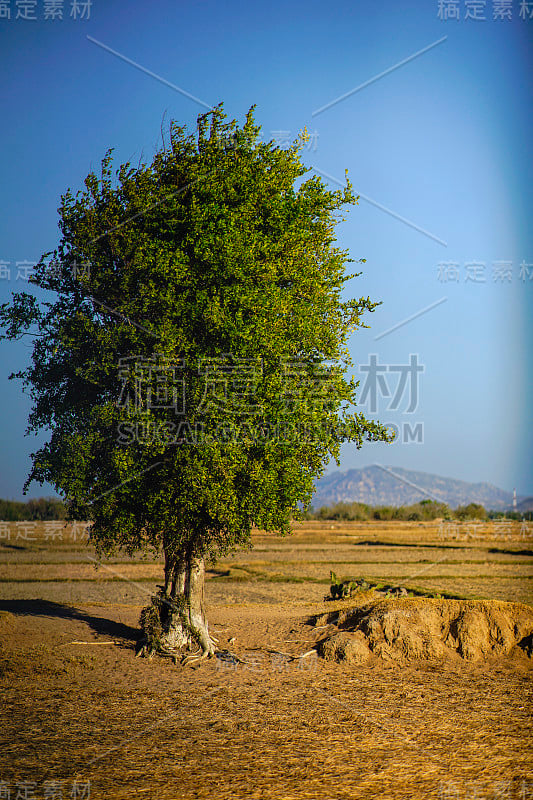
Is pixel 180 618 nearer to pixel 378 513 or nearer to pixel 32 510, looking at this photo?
pixel 32 510

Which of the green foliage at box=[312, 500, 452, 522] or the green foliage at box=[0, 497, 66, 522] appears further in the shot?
the green foliage at box=[312, 500, 452, 522]

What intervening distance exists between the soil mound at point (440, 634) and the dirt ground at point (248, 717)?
10.3 inches

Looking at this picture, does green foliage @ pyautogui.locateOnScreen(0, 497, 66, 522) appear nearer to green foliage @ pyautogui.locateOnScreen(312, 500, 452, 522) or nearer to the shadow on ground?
green foliage @ pyautogui.locateOnScreen(312, 500, 452, 522)

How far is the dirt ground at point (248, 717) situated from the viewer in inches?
369

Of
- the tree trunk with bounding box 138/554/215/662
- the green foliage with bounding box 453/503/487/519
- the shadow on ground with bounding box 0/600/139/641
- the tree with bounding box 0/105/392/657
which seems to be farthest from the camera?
the green foliage with bounding box 453/503/487/519

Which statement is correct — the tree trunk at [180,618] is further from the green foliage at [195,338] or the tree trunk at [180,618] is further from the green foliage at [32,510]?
the green foliage at [32,510]

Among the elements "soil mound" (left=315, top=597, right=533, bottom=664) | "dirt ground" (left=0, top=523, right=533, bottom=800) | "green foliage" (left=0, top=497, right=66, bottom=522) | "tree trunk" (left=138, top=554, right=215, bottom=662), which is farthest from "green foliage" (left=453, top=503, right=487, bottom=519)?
"tree trunk" (left=138, top=554, right=215, bottom=662)

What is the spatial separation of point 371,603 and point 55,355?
11.5m

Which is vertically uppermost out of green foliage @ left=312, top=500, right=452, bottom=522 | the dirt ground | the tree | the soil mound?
the tree

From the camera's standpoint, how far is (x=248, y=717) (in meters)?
12.5

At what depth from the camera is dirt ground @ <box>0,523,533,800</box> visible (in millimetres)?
9375

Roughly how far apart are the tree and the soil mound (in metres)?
3.51

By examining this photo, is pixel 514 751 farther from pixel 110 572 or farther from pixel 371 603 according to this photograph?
pixel 110 572

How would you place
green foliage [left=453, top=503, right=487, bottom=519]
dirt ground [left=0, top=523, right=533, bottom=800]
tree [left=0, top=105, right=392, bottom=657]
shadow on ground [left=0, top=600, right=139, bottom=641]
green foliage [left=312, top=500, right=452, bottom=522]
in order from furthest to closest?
green foliage [left=453, top=503, right=487, bottom=519] → green foliage [left=312, top=500, right=452, bottom=522] → shadow on ground [left=0, top=600, right=139, bottom=641] → tree [left=0, top=105, right=392, bottom=657] → dirt ground [left=0, top=523, right=533, bottom=800]
